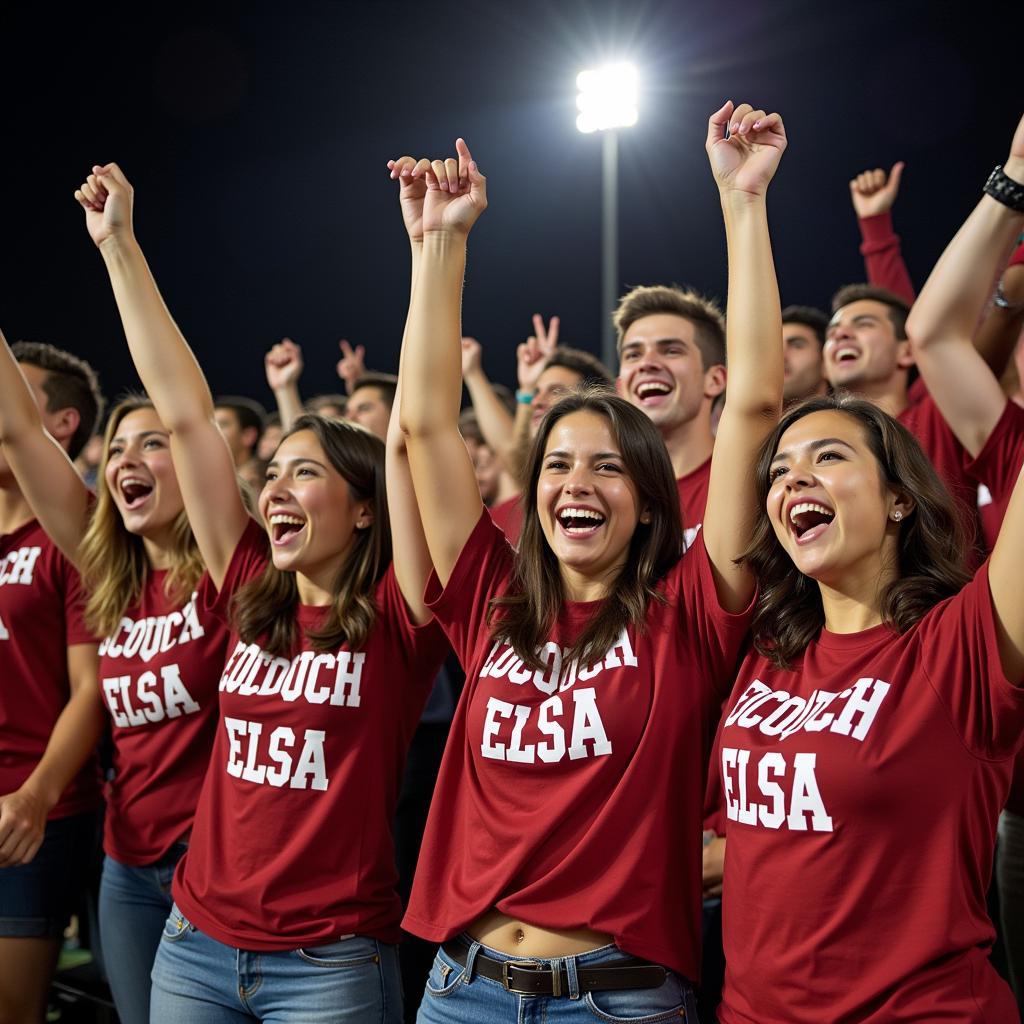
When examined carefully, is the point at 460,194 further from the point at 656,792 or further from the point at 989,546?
the point at 989,546

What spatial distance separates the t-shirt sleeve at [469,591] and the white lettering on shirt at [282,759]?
370 mm

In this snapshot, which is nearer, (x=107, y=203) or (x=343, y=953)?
(x=343, y=953)

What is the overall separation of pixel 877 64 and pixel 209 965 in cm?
1191

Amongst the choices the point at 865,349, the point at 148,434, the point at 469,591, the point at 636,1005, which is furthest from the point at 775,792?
the point at 865,349

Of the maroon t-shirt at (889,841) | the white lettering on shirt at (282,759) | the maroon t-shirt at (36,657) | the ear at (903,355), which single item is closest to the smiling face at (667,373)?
the ear at (903,355)

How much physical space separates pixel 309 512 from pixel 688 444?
1.26 m

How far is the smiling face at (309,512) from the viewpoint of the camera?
8.79 ft

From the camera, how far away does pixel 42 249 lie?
1165cm

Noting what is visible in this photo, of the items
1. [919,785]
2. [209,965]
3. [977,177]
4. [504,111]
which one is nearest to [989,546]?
[919,785]

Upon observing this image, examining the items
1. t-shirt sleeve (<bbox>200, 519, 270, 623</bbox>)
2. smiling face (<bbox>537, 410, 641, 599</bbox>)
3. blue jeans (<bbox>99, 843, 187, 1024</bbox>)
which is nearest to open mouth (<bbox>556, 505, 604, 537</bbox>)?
smiling face (<bbox>537, 410, 641, 599</bbox>)

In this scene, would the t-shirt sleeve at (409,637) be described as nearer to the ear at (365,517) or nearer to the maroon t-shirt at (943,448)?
the ear at (365,517)

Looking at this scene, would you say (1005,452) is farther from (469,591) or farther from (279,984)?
(279,984)

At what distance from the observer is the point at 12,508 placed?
135 inches

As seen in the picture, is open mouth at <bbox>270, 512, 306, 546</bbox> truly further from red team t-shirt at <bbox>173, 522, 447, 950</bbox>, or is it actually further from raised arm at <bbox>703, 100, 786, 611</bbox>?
raised arm at <bbox>703, 100, 786, 611</bbox>
